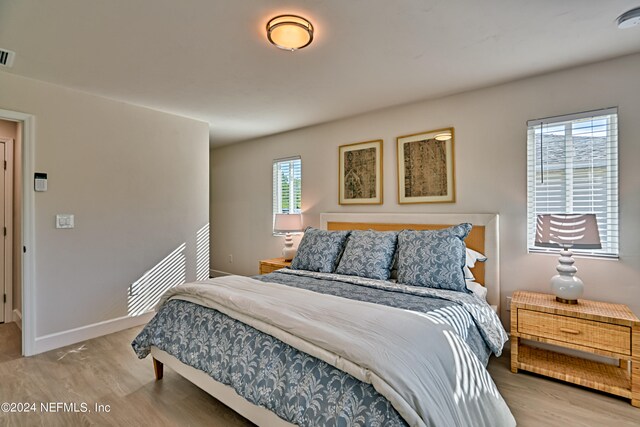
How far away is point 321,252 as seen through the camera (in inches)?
122

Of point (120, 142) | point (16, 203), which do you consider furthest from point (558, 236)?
point (16, 203)

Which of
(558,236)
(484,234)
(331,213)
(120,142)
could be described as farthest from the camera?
(331,213)

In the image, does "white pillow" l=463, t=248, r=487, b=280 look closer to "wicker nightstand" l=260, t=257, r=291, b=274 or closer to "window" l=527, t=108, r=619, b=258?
"window" l=527, t=108, r=619, b=258

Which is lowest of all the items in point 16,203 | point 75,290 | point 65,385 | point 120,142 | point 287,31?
point 65,385

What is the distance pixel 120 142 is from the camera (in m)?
3.41

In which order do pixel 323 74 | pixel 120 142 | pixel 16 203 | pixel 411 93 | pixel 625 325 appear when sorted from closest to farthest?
1. pixel 625 325
2. pixel 323 74
3. pixel 411 93
4. pixel 120 142
5. pixel 16 203

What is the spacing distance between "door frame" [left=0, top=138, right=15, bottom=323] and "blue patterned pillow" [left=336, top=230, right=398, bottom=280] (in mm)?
3796

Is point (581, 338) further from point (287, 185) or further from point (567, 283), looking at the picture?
point (287, 185)

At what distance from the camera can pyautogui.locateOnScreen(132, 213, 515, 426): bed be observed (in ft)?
4.18

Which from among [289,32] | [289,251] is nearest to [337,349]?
[289,32]

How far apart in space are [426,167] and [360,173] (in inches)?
31.8

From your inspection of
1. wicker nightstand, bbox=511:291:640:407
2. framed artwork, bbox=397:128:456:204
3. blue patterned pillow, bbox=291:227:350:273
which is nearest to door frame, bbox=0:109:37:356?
blue patterned pillow, bbox=291:227:350:273

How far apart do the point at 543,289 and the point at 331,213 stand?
2290mm

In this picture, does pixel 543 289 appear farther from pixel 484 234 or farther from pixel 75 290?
pixel 75 290
